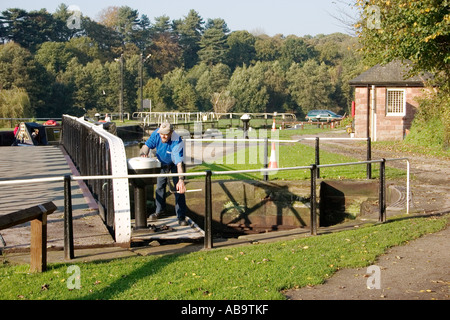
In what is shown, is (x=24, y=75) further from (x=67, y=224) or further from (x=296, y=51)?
(x=67, y=224)

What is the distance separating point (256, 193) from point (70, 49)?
71.4m

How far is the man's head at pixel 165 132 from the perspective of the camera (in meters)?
11.0

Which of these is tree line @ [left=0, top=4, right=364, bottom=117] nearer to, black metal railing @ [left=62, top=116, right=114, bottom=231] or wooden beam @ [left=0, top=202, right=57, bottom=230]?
black metal railing @ [left=62, top=116, right=114, bottom=231]

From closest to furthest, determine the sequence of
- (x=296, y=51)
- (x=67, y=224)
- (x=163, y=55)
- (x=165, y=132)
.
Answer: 1. (x=67, y=224)
2. (x=165, y=132)
3. (x=163, y=55)
4. (x=296, y=51)

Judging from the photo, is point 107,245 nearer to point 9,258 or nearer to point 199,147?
point 9,258

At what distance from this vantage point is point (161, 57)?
10288cm

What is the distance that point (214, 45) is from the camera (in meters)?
105

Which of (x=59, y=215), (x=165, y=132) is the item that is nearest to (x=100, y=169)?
(x=59, y=215)

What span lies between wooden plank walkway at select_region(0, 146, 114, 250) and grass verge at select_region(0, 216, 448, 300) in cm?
139

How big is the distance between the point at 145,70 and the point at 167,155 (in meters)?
77.1

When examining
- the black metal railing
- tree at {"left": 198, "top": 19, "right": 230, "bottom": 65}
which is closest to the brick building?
the black metal railing

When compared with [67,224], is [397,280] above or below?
below
